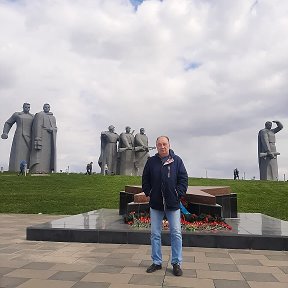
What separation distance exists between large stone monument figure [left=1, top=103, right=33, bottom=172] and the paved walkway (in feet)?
107

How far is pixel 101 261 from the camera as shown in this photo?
576cm

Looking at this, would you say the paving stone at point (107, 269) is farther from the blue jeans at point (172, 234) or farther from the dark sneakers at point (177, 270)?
the dark sneakers at point (177, 270)

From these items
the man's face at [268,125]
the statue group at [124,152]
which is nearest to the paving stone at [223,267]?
the man's face at [268,125]

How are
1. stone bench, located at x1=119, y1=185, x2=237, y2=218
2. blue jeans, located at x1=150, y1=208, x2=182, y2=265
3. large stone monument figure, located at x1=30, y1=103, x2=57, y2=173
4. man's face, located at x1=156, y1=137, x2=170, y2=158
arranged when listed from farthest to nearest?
large stone monument figure, located at x1=30, y1=103, x2=57, y2=173
stone bench, located at x1=119, y1=185, x2=237, y2=218
man's face, located at x1=156, y1=137, x2=170, y2=158
blue jeans, located at x1=150, y1=208, x2=182, y2=265

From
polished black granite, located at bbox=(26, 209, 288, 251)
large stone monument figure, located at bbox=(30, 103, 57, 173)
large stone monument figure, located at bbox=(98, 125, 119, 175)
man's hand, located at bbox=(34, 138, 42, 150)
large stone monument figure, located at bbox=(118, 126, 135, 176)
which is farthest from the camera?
Result: large stone monument figure, located at bbox=(98, 125, 119, 175)

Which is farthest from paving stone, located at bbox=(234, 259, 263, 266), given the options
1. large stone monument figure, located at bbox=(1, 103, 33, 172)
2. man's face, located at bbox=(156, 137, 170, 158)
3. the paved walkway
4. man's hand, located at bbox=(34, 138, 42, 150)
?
large stone monument figure, located at bbox=(1, 103, 33, 172)

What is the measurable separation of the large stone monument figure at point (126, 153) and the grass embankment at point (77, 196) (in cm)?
1379

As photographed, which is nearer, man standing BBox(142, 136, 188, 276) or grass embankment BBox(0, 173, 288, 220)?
man standing BBox(142, 136, 188, 276)

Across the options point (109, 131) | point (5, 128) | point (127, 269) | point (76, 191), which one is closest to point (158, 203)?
point (127, 269)

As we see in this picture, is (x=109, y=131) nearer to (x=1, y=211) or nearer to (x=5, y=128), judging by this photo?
(x=5, y=128)

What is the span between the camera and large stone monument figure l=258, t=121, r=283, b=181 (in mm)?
39406

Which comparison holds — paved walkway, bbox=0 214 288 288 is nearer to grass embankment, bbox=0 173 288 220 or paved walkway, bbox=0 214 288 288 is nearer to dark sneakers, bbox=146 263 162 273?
dark sneakers, bbox=146 263 162 273

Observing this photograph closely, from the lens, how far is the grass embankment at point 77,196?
53.7 feet

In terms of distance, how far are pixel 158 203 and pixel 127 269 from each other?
1.06 meters
